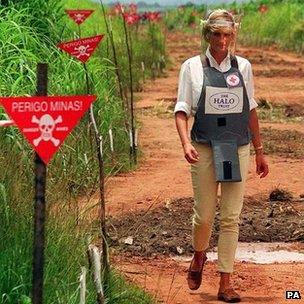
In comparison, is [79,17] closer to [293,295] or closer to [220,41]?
[220,41]

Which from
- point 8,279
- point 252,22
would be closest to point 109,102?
point 8,279

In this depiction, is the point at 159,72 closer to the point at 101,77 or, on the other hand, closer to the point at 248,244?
the point at 101,77

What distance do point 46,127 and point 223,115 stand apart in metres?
2.00

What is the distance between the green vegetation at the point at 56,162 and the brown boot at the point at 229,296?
0.50 metres

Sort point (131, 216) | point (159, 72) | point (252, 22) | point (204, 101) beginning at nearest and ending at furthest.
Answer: point (204, 101), point (131, 216), point (159, 72), point (252, 22)

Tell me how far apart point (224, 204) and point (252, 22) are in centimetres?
3041

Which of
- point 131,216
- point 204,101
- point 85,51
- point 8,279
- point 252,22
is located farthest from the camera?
point 252,22

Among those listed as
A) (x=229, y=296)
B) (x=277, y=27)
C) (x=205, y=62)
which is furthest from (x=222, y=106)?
(x=277, y=27)

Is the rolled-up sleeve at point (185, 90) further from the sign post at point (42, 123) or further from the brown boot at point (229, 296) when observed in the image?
the sign post at point (42, 123)

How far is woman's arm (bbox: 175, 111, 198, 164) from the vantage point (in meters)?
5.70

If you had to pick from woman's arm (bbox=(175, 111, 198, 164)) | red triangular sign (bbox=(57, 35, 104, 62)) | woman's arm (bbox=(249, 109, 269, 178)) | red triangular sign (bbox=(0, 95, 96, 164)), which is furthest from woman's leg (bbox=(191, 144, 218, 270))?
red triangular sign (bbox=(0, 95, 96, 164))

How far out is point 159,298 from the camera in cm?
592

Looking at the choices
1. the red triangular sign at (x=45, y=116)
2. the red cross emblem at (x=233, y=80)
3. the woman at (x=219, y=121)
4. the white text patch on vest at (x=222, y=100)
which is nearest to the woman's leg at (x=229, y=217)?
the woman at (x=219, y=121)

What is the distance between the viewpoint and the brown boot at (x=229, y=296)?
19.4 feet
